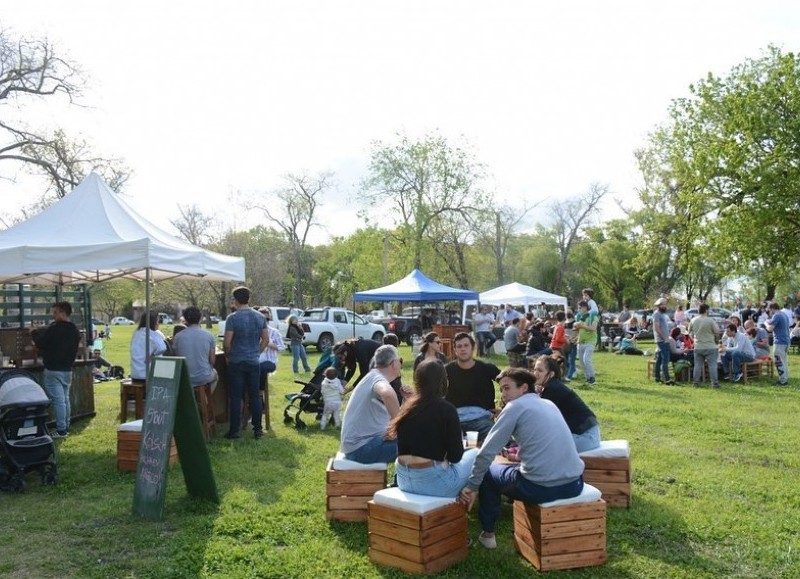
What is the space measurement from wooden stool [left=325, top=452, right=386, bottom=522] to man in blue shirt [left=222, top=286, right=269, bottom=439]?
306cm

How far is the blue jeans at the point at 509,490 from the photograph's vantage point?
4.09 metres

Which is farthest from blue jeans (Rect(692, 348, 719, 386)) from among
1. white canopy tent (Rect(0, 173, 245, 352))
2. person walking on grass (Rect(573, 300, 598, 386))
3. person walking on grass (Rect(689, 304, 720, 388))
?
white canopy tent (Rect(0, 173, 245, 352))

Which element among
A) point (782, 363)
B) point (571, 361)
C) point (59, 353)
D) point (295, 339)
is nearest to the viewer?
point (59, 353)

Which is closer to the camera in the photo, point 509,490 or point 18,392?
point 509,490

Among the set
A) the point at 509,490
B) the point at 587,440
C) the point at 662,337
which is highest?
the point at 662,337

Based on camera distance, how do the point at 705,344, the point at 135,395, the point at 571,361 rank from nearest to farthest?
the point at 135,395 → the point at 705,344 → the point at 571,361

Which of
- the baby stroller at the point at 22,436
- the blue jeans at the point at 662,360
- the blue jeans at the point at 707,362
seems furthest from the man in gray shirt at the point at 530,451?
the blue jeans at the point at 662,360

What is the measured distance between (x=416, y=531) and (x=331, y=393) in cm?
467

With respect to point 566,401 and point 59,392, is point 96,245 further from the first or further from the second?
point 566,401

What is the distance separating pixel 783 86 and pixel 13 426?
70.3ft

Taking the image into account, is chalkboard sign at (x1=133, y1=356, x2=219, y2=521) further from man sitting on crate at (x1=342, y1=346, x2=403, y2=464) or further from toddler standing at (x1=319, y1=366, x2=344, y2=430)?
toddler standing at (x1=319, y1=366, x2=344, y2=430)

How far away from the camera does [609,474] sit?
527 cm

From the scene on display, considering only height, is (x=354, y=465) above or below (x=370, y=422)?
below

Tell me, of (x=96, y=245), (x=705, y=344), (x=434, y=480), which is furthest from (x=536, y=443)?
(x=705, y=344)
